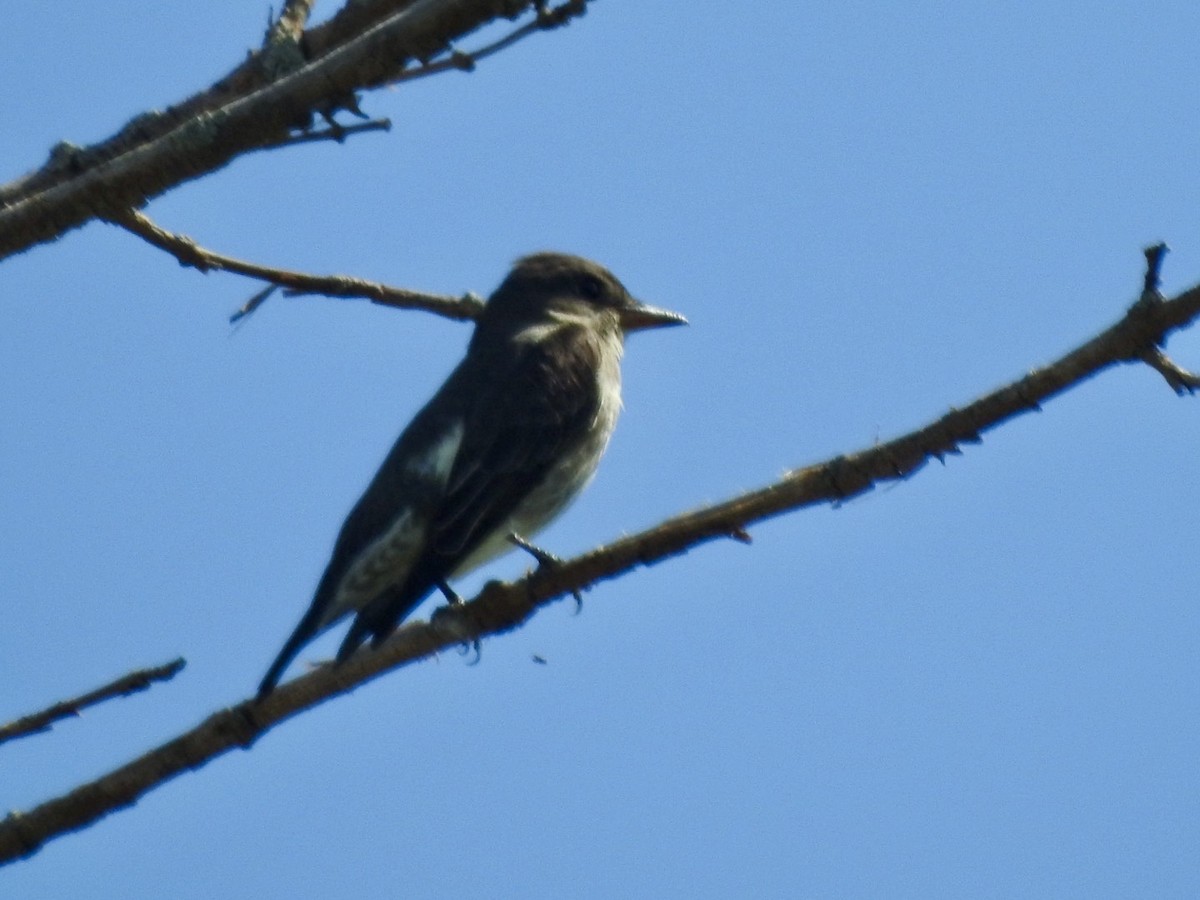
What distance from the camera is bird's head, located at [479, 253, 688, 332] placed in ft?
26.1

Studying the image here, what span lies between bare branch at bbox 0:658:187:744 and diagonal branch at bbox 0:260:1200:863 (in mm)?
258

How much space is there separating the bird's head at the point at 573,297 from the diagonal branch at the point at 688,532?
3.64m

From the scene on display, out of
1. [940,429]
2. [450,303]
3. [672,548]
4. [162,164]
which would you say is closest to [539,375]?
[450,303]

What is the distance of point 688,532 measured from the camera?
3877 millimetres

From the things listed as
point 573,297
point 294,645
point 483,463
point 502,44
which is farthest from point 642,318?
point 502,44

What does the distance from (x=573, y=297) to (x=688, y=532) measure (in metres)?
4.27

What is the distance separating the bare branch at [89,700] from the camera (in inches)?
123

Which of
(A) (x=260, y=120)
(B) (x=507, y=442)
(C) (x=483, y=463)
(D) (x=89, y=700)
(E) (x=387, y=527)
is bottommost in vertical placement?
(D) (x=89, y=700)

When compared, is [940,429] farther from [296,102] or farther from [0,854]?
[0,854]

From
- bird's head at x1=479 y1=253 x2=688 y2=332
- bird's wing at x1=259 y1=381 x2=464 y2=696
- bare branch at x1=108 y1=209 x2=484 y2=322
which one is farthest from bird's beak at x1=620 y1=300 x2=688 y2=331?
bare branch at x1=108 y1=209 x2=484 y2=322

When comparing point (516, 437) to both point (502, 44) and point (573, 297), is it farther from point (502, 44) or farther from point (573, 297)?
point (502, 44)

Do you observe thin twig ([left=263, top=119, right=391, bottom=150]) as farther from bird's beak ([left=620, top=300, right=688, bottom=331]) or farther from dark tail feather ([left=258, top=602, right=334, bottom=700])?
bird's beak ([left=620, top=300, right=688, bottom=331])

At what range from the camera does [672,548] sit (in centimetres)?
391

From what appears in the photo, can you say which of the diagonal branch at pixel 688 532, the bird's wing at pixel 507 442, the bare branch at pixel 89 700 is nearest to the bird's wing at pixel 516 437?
the bird's wing at pixel 507 442
